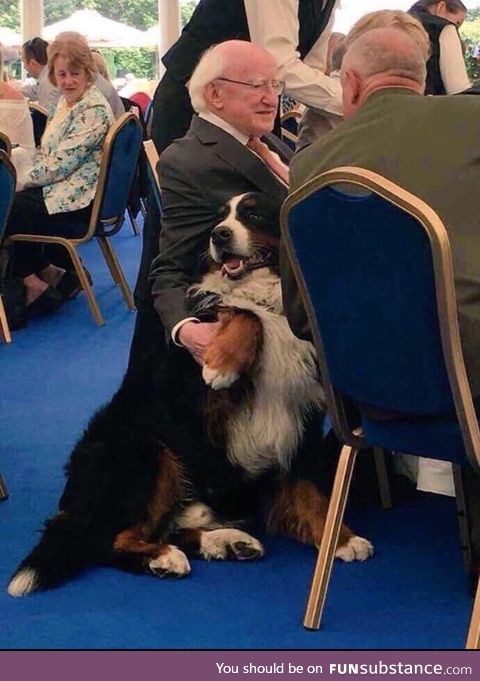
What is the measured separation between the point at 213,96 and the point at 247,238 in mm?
513

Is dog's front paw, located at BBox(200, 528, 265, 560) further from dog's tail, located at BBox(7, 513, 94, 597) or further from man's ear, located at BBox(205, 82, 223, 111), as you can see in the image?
A: man's ear, located at BBox(205, 82, 223, 111)

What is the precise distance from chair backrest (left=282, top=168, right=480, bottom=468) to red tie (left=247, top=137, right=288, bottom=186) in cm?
78

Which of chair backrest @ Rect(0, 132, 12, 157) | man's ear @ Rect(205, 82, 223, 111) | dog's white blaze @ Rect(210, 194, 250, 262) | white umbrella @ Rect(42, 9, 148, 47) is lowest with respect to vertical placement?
white umbrella @ Rect(42, 9, 148, 47)

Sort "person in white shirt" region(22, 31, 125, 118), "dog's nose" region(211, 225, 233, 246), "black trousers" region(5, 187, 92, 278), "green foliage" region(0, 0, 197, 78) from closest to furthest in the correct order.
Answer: "dog's nose" region(211, 225, 233, 246), "black trousers" region(5, 187, 92, 278), "person in white shirt" region(22, 31, 125, 118), "green foliage" region(0, 0, 197, 78)

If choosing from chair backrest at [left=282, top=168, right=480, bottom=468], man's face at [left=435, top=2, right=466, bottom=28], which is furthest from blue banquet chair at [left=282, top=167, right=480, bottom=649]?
man's face at [left=435, top=2, right=466, bottom=28]

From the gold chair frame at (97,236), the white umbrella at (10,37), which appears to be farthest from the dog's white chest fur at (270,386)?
the white umbrella at (10,37)

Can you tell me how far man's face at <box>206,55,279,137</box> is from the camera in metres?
2.84

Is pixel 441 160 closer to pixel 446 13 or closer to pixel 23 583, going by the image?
pixel 23 583

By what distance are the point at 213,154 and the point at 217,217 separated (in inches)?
7.4

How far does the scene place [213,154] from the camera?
9.11 feet

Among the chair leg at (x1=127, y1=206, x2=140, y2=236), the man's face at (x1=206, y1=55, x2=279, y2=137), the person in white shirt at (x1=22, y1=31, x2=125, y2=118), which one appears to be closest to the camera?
the man's face at (x1=206, y1=55, x2=279, y2=137)

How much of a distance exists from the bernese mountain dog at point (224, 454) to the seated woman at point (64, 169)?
2886mm

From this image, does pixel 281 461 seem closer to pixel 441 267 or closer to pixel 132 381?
pixel 132 381

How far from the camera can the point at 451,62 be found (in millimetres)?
4430
